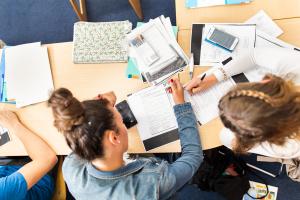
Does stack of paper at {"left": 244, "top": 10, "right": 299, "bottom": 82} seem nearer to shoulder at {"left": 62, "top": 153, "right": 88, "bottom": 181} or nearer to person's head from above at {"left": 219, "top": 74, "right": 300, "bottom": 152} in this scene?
person's head from above at {"left": 219, "top": 74, "right": 300, "bottom": 152}

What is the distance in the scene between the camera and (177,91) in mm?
1347

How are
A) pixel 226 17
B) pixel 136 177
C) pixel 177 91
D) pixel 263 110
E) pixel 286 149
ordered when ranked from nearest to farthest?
1. pixel 263 110
2. pixel 136 177
3. pixel 286 149
4. pixel 177 91
5. pixel 226 17

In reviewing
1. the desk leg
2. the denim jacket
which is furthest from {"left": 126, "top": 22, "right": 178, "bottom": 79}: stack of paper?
the desk leg

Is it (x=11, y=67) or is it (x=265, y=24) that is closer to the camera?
(x=265, y=24)

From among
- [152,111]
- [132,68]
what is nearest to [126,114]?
[152,111]

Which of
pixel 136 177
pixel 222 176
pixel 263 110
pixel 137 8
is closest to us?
pixel 263 110

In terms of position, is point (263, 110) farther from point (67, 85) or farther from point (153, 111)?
point (67, 85)

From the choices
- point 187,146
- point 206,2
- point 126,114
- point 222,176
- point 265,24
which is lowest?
point 222,176

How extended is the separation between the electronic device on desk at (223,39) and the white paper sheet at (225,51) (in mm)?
19

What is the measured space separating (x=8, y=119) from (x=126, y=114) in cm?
56

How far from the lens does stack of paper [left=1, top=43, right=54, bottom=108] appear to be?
1490mm

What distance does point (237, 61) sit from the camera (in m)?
1.34

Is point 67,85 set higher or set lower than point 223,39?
lower

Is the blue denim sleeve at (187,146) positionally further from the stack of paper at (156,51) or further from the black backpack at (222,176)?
the black backpack at (222,176)
